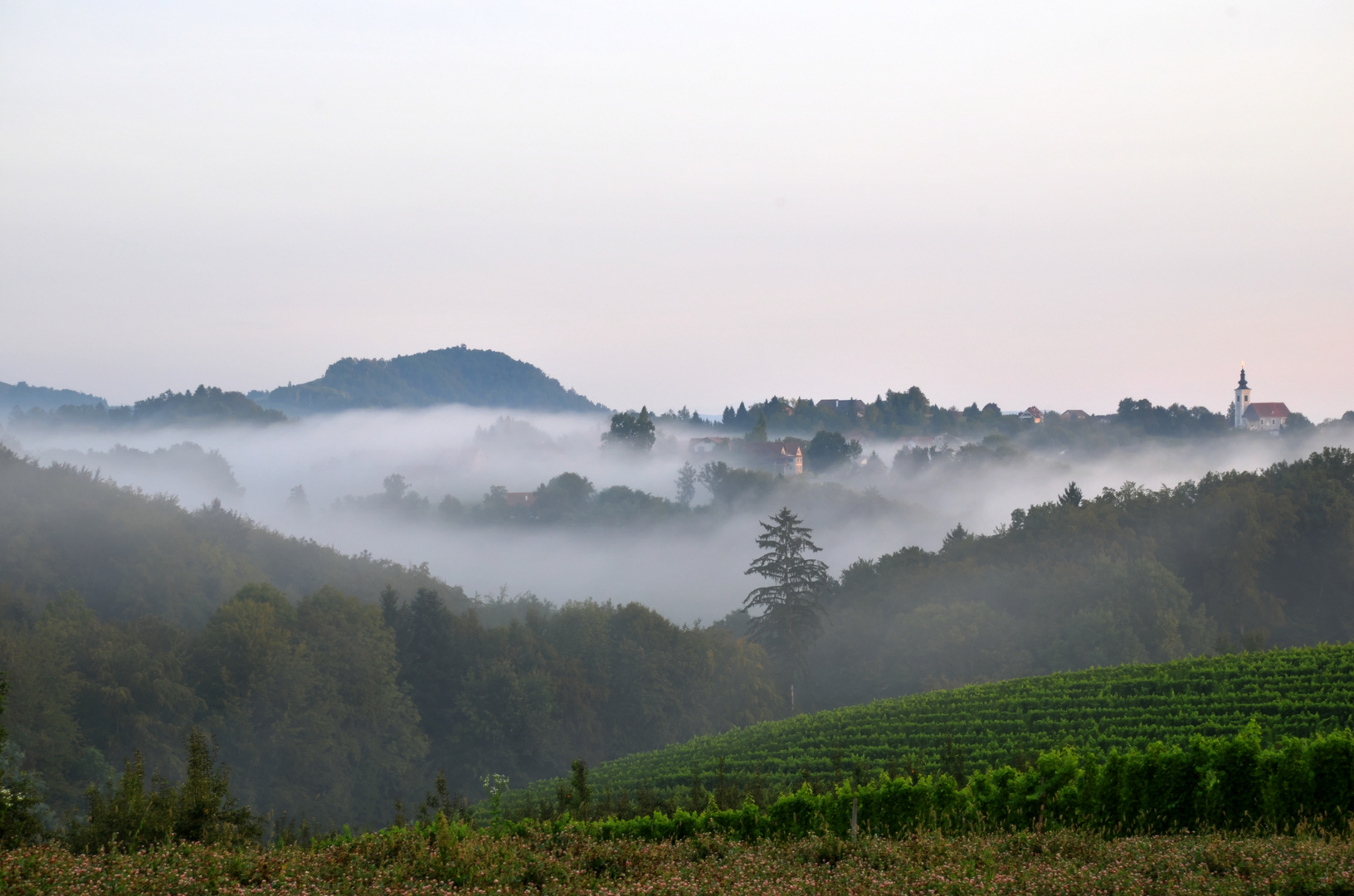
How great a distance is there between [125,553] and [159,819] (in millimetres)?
55776

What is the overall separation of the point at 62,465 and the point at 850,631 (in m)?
57.4

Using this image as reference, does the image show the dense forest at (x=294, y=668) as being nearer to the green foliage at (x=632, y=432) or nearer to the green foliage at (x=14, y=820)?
the green foliage at (x=14, y=820)

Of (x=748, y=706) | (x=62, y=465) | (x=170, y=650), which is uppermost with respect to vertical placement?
(x=62, y=465)

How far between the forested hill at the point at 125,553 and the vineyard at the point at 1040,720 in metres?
32.0

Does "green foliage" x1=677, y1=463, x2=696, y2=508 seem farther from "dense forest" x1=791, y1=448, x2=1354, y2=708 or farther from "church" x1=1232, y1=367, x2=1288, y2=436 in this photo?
"church" x1=1232, y1=367, x2=1288, y2=436

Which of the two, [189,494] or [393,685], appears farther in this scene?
[189,494]

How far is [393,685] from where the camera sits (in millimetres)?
53438

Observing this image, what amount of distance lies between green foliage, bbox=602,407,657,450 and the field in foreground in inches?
6695

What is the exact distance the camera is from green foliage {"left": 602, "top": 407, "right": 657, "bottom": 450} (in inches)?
7175

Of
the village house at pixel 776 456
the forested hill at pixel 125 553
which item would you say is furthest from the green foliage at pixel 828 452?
the forested hill at pixel 125 553

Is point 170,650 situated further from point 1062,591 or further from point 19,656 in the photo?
point 1062,591

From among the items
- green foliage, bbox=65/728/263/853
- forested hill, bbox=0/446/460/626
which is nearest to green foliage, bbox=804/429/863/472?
forested hill, bbox=0/446/460/626

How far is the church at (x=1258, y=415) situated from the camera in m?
173

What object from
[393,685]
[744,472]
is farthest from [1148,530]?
[744,472]
